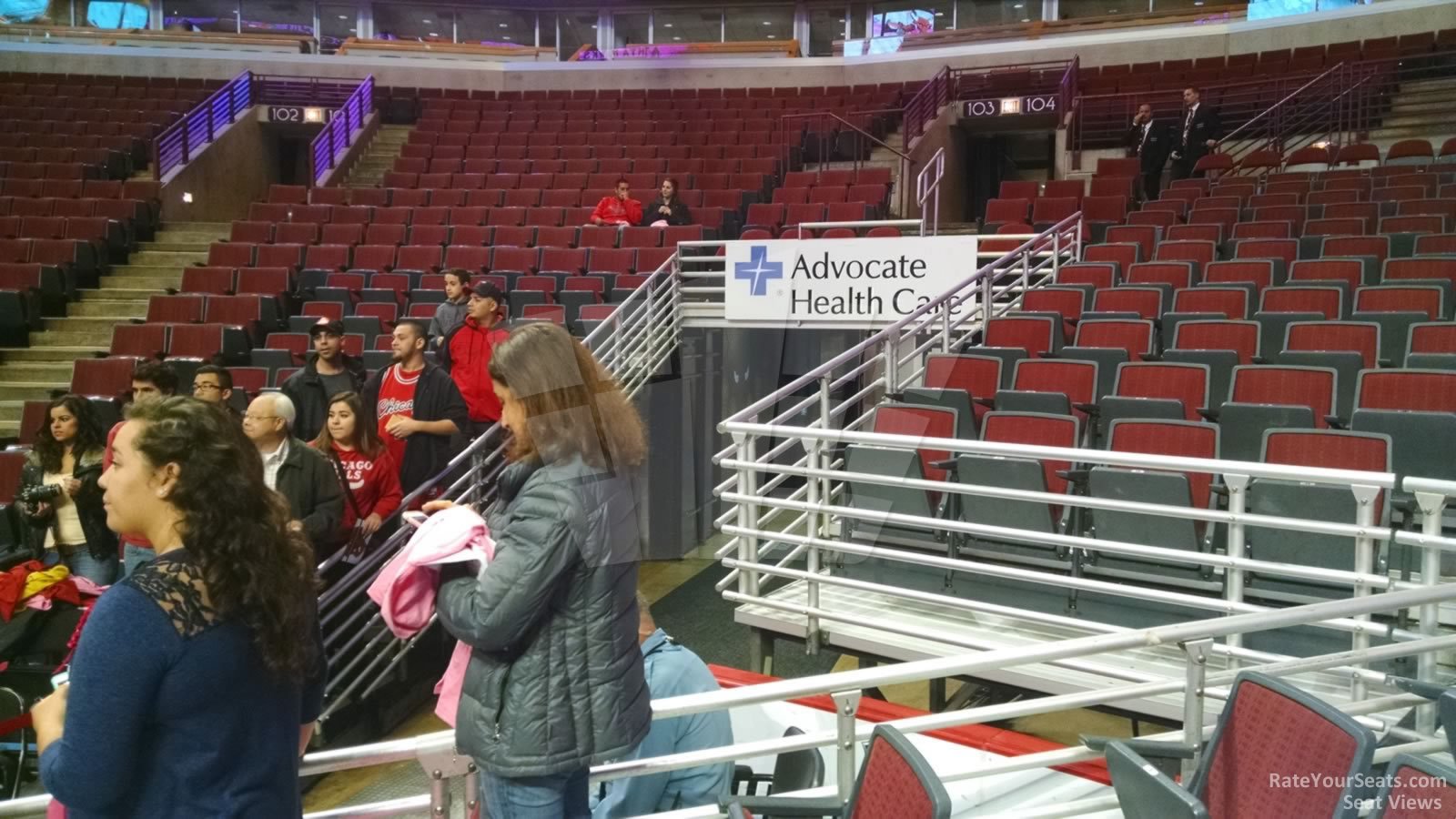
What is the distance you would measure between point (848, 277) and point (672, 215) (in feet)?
11.4

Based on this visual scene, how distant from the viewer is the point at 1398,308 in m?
4.74

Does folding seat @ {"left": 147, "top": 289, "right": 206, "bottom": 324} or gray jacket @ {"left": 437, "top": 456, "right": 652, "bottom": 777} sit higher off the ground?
folding seat @ {"left": 147, "top": 289, "right": 206, "bottom": 324}

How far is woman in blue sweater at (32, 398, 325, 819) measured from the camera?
100cm

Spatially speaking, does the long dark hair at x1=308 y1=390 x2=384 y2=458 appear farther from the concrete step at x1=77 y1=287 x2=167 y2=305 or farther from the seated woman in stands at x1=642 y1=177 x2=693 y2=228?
the concrete step at x1=77 y1=287 x2=167 y2=305

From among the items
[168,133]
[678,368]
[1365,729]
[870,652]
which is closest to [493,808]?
[1365,729]

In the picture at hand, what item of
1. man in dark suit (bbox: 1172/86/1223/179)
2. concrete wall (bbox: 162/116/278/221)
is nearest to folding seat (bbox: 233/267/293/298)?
concrete wall (bbox: 162/116/278/221)

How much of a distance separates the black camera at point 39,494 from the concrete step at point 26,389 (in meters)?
3.13

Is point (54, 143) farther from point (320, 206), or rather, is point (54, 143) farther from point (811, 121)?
point (811, 121)

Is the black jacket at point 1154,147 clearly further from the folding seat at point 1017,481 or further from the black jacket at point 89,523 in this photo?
the black jacket at point 89,523

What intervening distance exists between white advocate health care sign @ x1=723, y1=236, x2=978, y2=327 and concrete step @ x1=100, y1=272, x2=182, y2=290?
5.26m

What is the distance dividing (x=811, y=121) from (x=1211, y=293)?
6.65 meters

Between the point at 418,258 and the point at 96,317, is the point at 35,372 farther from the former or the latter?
the point at 418,258

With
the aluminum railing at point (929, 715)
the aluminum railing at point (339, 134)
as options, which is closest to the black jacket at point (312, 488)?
the aluminum railing at point (929, 715)

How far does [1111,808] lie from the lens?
2.02 m
